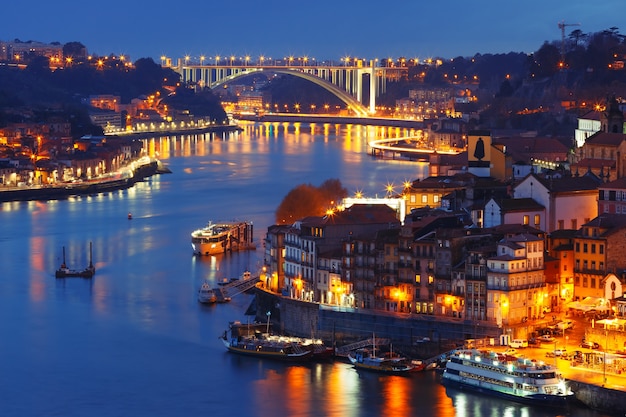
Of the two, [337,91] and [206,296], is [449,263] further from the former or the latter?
[337,91]

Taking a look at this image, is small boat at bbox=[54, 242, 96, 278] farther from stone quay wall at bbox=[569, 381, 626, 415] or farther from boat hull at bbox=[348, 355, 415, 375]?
stone quay wall at bbox=[569, 381, 626, 415]

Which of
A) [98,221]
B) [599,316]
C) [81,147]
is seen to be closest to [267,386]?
[599,316]

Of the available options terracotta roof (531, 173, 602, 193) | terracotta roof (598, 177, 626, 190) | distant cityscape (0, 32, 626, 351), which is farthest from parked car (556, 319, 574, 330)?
terracotta roof (598, 177, 626, 190)

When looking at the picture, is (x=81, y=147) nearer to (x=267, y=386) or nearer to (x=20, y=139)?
(x=20, y=139)

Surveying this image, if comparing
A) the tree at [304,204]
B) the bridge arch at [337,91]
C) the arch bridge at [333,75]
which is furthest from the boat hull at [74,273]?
the arch bridge at [333,75]

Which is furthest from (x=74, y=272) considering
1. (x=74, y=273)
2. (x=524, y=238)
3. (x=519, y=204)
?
(x=524, y=238)

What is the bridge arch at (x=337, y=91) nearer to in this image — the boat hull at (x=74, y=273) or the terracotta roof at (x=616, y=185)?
the boat hull at (x=74, y=273)
